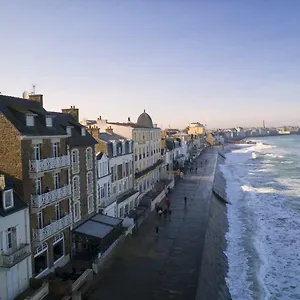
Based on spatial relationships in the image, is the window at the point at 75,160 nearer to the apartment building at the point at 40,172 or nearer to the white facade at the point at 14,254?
the apartment building at the point at 40,172

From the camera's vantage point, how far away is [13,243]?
56.7 feet

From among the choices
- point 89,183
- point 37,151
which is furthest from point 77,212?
point 37,151

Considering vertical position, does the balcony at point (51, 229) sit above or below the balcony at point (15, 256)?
above

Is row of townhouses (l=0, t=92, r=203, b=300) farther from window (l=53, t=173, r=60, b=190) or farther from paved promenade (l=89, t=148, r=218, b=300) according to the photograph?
paved promenade (l=89, t=148, r=218, b=300)

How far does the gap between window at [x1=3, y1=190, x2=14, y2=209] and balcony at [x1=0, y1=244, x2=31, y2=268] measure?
2235mm

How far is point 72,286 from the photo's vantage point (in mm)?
17562

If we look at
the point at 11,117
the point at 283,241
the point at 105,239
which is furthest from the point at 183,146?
the point at 11,117

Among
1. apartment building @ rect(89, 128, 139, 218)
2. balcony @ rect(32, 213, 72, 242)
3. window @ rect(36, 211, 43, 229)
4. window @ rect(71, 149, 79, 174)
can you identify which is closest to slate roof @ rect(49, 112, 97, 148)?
window @ rect(71, 149, 79, 174)

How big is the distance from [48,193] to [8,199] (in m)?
2.72

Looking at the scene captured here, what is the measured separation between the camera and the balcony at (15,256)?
1627 centimetres

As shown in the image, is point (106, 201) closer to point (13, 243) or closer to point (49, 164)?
point (49, 164)

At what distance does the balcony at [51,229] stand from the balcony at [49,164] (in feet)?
10.4

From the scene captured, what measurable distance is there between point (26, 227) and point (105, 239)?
647 cm

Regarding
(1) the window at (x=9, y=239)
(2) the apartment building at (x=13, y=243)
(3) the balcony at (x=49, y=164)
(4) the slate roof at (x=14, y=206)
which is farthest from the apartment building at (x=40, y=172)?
(1) the window at (x=9, y=239)
